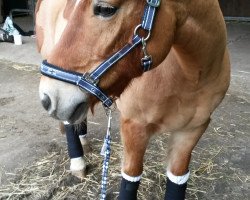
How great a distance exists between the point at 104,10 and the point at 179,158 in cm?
106

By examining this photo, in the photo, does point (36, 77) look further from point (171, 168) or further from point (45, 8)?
point (171, 168)

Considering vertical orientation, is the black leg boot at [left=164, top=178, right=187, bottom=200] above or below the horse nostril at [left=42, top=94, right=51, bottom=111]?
below

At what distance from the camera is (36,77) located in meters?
4.55

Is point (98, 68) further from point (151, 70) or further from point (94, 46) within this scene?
point (151, 70)

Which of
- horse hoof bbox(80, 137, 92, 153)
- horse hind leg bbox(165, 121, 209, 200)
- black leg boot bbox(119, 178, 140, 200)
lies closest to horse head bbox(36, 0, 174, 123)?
horse hind leg bbox(165, 121, 209, 200)

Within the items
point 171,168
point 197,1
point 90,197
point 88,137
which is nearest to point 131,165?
point 171,168

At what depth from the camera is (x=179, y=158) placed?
1966mm

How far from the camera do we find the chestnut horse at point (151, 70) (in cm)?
118

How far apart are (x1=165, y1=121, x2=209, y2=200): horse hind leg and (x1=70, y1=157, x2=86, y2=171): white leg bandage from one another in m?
0.67

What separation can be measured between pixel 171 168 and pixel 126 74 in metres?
0.90

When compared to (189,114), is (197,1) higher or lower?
higher

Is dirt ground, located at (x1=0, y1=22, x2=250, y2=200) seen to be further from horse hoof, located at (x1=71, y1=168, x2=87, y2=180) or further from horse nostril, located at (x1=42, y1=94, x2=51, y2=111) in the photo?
horse nostril, located at (x1=42, y1=94, x2=51, y2=111)

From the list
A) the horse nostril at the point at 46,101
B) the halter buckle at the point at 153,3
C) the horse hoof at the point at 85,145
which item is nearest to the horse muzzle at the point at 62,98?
the horse nostril at the point at 46,101

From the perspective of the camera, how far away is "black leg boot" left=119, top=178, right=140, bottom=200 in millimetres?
1992
